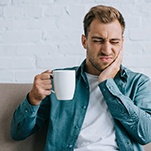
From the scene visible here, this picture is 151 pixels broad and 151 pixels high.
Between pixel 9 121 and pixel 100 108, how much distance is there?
398 mm

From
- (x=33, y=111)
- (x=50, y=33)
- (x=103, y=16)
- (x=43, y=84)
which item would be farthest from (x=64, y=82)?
(x=50, y=33)

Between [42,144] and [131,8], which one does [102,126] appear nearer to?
[42,144]

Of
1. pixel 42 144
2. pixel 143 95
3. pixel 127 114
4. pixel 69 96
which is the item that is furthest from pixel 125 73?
pixel 42 144

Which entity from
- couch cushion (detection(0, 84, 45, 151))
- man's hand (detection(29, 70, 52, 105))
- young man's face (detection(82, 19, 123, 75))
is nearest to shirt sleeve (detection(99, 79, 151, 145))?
young man's face (detection(82, 19, 123, 75))

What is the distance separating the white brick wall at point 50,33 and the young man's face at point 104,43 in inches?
15.0

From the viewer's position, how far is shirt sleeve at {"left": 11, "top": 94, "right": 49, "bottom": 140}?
4.67 feet

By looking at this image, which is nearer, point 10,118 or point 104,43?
point 104,43

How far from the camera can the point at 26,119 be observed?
57.0 inches

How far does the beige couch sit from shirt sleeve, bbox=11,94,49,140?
5cm

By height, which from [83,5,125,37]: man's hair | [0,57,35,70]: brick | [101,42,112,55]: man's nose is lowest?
[0,57,35,70]: brick

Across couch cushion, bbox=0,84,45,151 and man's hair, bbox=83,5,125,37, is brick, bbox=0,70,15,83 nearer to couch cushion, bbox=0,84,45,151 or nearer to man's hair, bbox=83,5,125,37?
couch cushion, bbox=0,84,45,151

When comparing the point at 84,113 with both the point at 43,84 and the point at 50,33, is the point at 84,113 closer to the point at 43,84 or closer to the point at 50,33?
the point at 43,84

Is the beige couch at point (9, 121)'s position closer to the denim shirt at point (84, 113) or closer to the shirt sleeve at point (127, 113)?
the denim shirt at point (84, 113)

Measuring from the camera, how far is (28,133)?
151 centimetres
